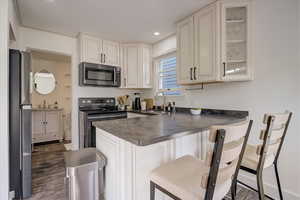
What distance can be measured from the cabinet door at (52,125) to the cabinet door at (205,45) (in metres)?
3.90

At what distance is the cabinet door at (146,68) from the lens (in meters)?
3.55

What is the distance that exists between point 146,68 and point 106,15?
1497mm

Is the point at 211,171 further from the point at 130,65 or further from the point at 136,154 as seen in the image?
the point at 130,65

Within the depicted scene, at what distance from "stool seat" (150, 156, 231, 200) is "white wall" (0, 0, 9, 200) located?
1.58 metres

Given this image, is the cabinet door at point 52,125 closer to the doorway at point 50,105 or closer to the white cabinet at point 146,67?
the doorway at point 50,105

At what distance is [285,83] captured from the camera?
→ 5.49ft

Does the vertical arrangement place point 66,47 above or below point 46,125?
above

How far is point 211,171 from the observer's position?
2.49 ft

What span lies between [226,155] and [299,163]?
153 centimetres

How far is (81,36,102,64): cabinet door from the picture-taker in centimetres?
302

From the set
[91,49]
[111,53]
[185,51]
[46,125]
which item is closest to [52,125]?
[46,125]

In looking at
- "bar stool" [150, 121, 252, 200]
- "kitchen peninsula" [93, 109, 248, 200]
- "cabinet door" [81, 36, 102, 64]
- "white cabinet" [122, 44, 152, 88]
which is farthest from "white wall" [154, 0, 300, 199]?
"cabinet door" [81, 36, 102, 64]

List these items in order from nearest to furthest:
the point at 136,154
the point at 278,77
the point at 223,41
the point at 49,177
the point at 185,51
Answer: the point at 136,154, the point at 278,77, the point at 223,41, the point at 49,177, the point at 185,51

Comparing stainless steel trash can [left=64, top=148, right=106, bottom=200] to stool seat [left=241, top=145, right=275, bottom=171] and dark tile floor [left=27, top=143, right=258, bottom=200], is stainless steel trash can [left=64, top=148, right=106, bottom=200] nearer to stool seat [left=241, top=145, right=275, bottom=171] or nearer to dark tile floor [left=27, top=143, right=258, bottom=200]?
dark tile floor [left=27, top=143, right=258, bottom=200]
